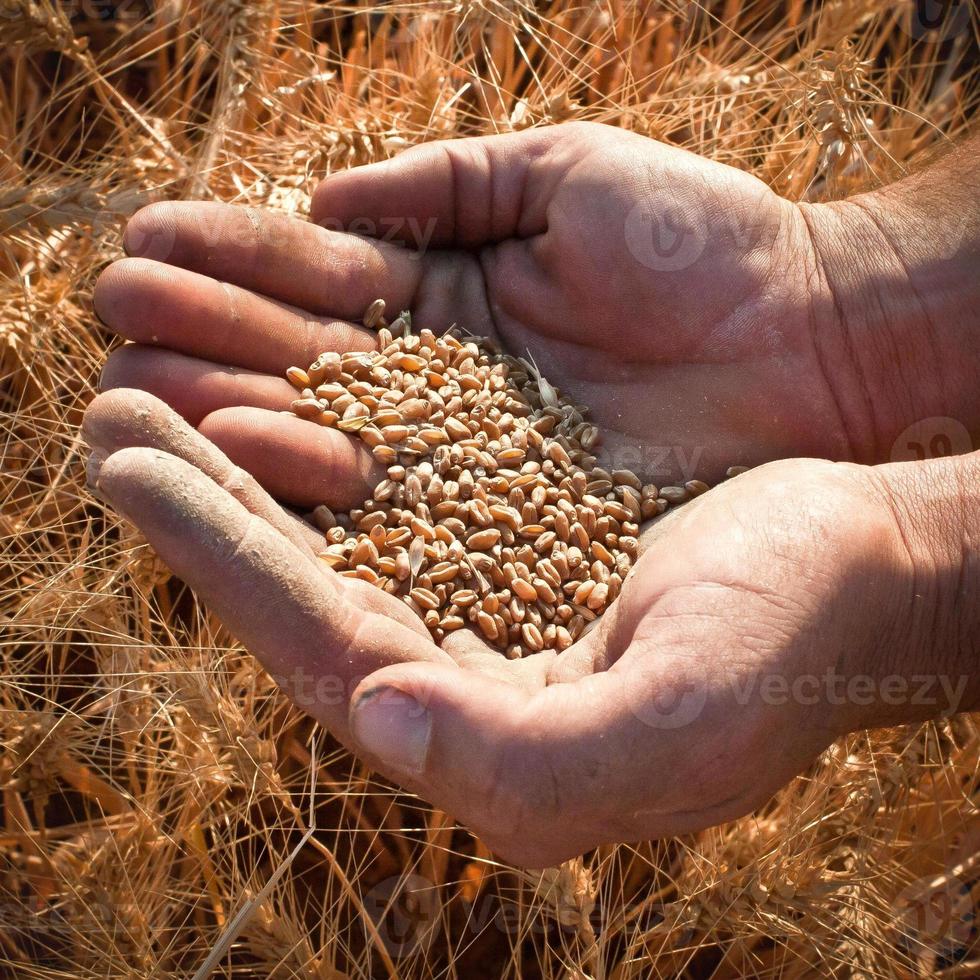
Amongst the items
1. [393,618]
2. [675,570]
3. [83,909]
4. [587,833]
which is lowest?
[83,909]

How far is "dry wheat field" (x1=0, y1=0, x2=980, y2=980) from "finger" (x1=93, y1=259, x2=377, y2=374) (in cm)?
52

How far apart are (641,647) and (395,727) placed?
378 millimetres

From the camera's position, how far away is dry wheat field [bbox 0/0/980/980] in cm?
215

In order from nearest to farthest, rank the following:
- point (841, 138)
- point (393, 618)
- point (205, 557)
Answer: point (205, 557) < point (393, 618) < point (841, 138)

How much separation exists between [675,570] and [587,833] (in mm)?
421

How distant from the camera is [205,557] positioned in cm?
156

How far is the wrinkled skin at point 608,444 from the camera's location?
1.50 meters

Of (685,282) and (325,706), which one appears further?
(685,282)

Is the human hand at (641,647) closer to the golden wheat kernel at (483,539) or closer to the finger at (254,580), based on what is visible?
the finger at (254,580)

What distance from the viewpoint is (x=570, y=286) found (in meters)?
2.37

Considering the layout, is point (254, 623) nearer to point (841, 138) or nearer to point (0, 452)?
point (0, 452)

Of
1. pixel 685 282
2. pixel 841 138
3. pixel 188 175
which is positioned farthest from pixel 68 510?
pixel 841 138

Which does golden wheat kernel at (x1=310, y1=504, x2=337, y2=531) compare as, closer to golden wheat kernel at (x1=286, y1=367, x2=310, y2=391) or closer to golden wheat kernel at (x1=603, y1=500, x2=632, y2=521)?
golden wheat kernel at (x1=286, y1=367, x2=310, y2=391)
